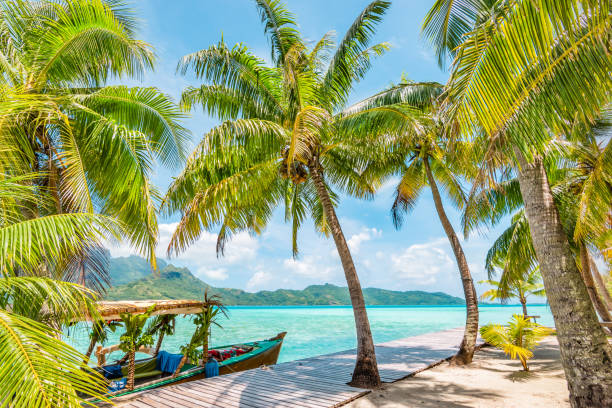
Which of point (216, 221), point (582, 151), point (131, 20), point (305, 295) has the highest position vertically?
point (131, 20)

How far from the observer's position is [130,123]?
7.82 metres

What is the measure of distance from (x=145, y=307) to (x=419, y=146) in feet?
A: 28.7

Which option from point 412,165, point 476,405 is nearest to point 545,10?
point 476,405

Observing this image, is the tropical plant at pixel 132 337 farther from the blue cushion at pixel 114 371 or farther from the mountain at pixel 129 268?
the mountain at pixel 129 268

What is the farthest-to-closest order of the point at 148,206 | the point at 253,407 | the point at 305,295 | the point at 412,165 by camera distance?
1. the point at 305,295
2. the point at 412,165
3. the point at 148,206
4. the point at 253,407

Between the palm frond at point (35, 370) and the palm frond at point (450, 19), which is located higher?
the palm frond at point (450, 19)

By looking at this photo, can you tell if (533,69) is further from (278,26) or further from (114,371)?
(114,371)

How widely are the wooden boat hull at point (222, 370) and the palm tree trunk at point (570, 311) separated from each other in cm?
677

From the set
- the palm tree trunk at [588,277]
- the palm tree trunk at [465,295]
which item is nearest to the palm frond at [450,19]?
the palm tree trunk at [465,295]

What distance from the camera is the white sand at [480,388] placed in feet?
19.3

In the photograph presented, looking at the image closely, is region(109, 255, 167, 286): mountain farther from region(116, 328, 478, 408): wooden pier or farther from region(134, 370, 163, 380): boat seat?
region(116, 328, 478, 408): wooden pier

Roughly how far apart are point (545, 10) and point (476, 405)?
5.83m

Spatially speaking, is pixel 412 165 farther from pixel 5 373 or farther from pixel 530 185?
pixel 5 373

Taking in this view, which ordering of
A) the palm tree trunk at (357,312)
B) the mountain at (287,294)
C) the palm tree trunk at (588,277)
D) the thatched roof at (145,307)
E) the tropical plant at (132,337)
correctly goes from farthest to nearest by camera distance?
the mountain at (287,294) < the palm tree trunk at (588,277) < the tropical plant at (132,337) < the thatched roof at (145,307) < the palm tree trunk at (357,312)
